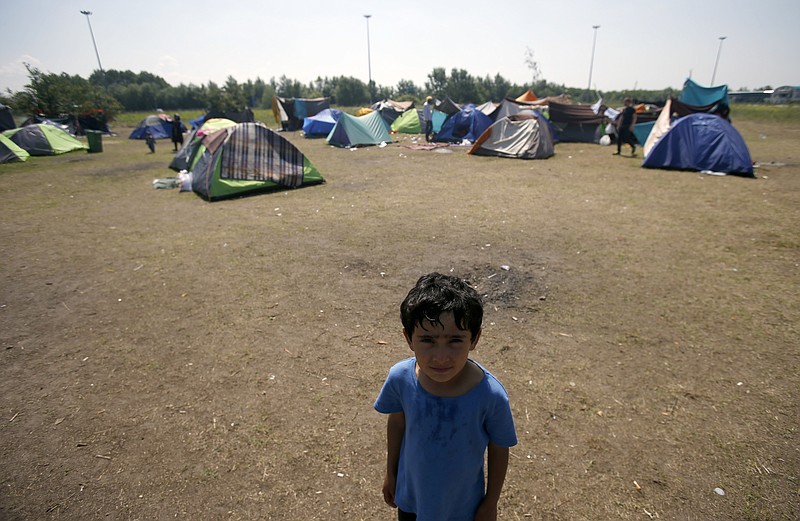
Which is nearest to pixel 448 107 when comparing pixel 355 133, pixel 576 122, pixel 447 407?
pixel 355 133

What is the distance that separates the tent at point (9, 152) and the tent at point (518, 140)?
61.6 ft

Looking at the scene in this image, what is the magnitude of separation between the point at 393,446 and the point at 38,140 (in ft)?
79.0

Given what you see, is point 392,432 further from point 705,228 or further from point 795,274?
point 705,228

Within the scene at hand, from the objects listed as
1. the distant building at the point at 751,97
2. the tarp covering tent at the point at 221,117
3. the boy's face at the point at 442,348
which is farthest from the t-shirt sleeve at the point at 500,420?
the distant building at the point at 751,97

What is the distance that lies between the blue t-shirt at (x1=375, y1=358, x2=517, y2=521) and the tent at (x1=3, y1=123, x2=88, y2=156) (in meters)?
23.8

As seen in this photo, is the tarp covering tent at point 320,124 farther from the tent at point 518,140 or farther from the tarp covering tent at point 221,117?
the tent at point 518,140

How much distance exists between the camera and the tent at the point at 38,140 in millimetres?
17828

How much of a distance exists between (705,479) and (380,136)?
65.7 ft

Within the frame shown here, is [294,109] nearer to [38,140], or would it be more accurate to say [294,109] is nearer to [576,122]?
[38,140]

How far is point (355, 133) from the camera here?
779 inches

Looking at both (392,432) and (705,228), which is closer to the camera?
(392,432)

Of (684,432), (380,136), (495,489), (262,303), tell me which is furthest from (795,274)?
(380,136)

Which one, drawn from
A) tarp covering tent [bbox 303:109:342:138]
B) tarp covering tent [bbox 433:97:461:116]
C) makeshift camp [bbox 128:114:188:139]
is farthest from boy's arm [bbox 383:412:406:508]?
makeshift camp [bbox 128:114:188:139]

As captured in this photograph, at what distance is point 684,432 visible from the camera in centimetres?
298
